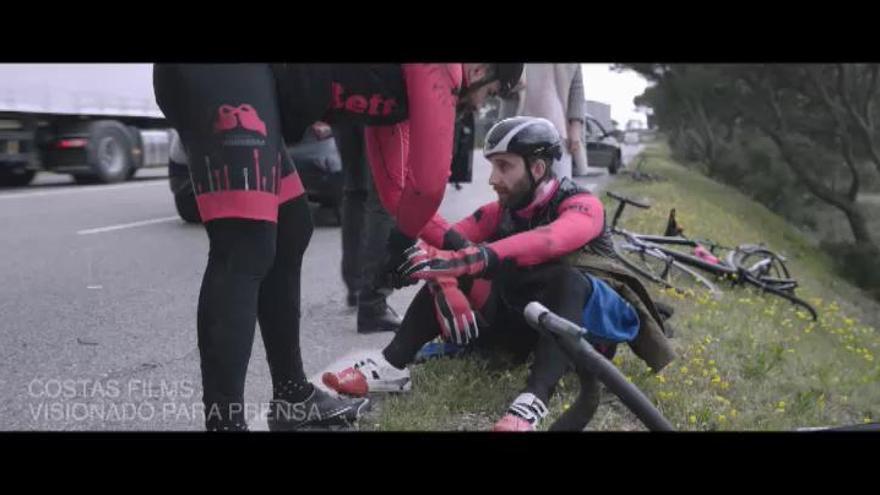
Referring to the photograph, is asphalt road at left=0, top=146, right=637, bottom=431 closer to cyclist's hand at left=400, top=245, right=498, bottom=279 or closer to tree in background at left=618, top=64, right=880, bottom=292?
cyclist's hand at left=400, top=245, right=498, bottom=279

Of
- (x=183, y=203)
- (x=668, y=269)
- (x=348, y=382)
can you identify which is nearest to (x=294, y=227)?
(x=348, y=382)

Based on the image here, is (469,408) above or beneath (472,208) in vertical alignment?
beneath

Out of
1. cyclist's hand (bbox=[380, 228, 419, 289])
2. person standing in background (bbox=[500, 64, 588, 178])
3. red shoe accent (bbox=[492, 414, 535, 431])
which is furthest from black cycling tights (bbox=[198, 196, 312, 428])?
person standing in background (bbox=[500, 64, 588, 178])

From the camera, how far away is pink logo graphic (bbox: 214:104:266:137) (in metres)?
1.70

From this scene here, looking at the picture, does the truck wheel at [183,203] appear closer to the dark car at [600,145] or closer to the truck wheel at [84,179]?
the dark car at [600,145]

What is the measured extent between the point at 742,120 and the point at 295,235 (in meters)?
14.4

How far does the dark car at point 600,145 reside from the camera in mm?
2975

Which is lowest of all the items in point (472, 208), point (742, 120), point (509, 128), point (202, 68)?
point (742, 120)

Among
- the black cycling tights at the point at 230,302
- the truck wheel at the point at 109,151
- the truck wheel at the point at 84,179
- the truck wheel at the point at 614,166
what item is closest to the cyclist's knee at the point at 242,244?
the black cycling tights at the point at 230,302

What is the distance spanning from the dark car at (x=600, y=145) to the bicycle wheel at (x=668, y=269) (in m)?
0.82

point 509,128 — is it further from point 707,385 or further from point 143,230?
point 143,230

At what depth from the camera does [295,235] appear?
6.87 feet
